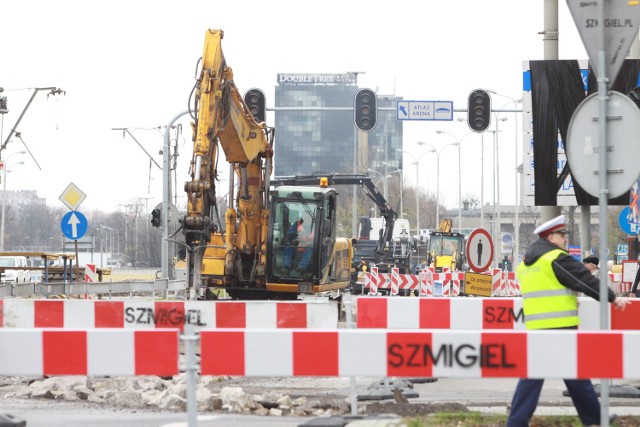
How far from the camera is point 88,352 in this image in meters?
8.30

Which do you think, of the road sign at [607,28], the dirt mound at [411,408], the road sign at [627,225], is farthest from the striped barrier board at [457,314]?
the road sign at [627,225]

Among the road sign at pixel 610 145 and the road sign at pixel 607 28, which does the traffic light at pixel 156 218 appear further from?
the road sign at pixel 607 28

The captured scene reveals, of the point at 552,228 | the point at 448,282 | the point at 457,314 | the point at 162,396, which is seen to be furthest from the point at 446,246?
the point at 552,228

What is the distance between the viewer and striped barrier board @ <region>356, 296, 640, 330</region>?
42.4ft

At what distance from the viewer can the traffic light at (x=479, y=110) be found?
104 ft

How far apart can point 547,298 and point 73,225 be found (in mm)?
20362

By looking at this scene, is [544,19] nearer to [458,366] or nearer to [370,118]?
[458,366]

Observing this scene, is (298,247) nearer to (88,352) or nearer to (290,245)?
(290,245)

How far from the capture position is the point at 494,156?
6328 cm

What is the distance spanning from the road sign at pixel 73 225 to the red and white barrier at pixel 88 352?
20.2 meters

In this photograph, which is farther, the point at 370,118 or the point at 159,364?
the point at 370,118

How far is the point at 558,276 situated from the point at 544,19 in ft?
26.0

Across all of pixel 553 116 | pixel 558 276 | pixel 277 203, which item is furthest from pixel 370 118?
pixel 558 276

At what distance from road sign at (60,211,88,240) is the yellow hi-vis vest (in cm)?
2002
